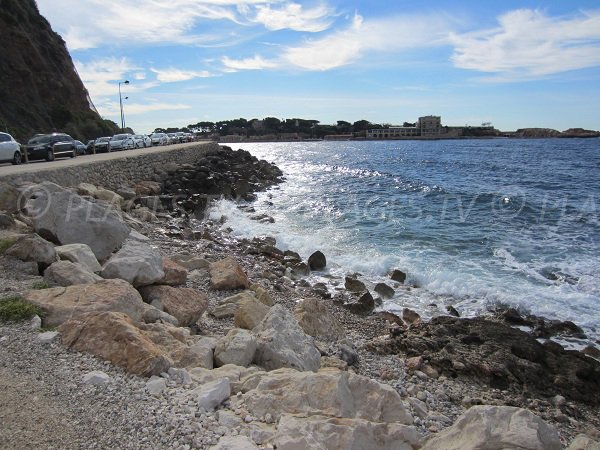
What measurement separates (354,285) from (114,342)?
26.7 feet

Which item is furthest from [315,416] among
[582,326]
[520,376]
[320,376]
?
[582,326]

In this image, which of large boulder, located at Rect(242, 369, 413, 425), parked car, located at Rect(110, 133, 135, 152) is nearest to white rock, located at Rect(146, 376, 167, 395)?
large boulder, located at Rect(242, 369, 413, 425)

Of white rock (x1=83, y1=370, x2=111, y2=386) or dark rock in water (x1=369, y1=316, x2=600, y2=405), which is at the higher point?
white rock (x1=83, y1=370, x2=111, y2=386)

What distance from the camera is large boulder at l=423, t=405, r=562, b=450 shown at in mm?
3773

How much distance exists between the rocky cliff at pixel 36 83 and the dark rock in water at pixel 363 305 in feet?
120

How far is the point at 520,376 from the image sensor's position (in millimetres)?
7883

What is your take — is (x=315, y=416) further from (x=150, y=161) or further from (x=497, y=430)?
(x=150, y=161)

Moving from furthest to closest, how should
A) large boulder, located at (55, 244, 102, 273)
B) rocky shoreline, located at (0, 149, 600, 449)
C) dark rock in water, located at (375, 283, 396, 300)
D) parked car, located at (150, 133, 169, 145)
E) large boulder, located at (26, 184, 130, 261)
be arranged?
1. parked car, located at (150, 133, 169, 145)
2. dark rock in water, located at (375, 283, 396, 300)
3. large boulder, located at (26, 184, 130, 261)
4. large boulder, located at (55, 244, 102, 273)
5. rocky shoreline, located at (0, 149, 600, 449)

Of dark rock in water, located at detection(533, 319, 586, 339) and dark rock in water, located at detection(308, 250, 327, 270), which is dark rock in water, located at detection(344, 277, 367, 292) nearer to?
dark rock in water, located at detection(308, 250, 327, 270)

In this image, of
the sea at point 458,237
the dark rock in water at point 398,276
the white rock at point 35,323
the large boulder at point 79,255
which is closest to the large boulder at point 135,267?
the large boulder at point 79,255

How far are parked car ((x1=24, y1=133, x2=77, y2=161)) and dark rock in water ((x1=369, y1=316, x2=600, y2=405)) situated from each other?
2058cm

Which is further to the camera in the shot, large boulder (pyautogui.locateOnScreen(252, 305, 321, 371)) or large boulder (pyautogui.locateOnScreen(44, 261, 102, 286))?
large boulder (pyautogui.locateOnScreen(44, 261, 102, 286))

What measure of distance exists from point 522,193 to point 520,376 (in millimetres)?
23916

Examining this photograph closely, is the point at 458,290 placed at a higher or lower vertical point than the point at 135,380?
lower
